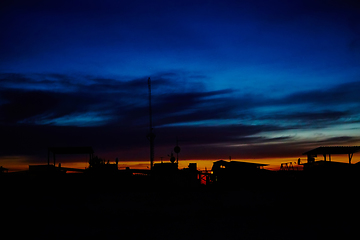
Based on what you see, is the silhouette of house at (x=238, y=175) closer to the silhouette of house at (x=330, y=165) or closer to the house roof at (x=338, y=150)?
the silhouette of house at (x=330, y=165)

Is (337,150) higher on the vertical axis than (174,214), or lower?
higher

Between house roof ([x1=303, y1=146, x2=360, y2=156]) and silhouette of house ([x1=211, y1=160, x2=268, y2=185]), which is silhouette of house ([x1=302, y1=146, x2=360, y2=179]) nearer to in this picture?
house roof ([x1=303, y1=146, x2=360, y2=156])

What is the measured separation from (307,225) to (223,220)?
4010 millimetres

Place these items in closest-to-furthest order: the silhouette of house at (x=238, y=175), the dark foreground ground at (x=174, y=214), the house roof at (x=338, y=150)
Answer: the dark foreground ground at (x=174, y=214) → the silhouette of house at (x=238, y=175) → the house roof at (x=338, y=150)

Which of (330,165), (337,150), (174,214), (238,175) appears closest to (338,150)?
(337,150)

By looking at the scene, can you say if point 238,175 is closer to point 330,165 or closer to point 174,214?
point 330,165

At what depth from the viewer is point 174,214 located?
1991cm

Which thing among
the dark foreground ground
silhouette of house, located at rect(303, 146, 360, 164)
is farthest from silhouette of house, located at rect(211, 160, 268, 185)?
silhouette of house, located at rect(303, 146, 360, 164)

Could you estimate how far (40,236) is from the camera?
47.7ft

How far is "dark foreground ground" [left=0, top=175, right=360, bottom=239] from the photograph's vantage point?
49.2 feet

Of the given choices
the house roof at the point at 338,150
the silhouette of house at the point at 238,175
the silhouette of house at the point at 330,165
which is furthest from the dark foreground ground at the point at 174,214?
the house roof at the point at 338,150

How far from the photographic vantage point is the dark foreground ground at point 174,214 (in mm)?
14997

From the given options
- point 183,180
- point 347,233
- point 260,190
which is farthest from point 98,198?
point 347,233

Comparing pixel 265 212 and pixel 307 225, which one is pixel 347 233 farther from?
pixel 265 212
